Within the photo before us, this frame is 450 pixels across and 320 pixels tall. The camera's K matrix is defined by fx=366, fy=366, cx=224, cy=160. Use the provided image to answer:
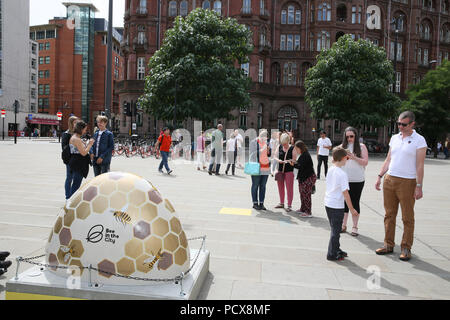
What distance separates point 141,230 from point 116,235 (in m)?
0.20

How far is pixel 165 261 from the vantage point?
10.2 ft

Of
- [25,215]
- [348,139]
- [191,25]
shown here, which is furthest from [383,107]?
[25,215]

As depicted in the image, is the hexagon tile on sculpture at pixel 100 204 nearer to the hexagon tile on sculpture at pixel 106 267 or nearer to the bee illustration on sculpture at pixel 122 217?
the bee illustration on sculpture at pixel 122 217

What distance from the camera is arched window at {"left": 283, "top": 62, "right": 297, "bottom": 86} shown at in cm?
5042

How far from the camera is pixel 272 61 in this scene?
50.4m

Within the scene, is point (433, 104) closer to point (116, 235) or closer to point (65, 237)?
point (116, 235)

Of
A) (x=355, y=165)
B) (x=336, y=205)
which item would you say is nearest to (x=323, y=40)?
(x=355, y=165)

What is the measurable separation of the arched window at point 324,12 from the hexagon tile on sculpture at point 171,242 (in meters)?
51.4

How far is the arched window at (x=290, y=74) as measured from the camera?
50.4m

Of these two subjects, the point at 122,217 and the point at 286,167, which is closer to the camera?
the point at 122,217

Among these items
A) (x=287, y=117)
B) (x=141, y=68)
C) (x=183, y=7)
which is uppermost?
(x=183, y=7)

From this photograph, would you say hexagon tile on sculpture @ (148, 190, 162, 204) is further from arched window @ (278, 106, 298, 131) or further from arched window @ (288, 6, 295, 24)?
arched window @ (288, 6, 295, 24)
